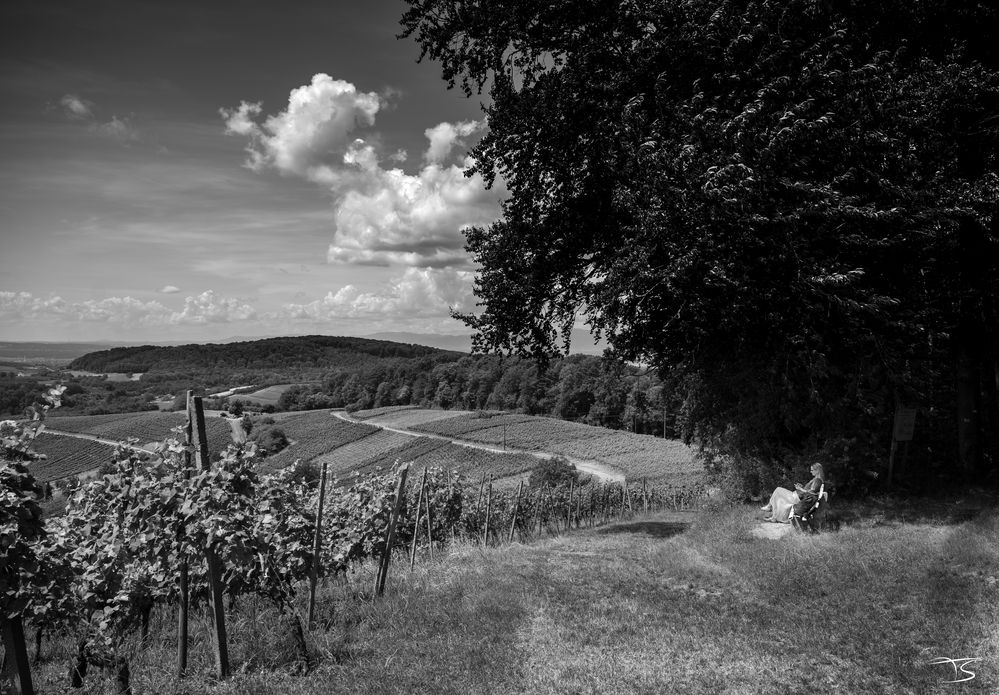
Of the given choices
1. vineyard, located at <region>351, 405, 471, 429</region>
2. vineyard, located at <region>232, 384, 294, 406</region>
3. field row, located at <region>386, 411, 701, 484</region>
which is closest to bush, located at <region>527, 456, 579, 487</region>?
field row, located at <region>386, 411, 701, 484</region>

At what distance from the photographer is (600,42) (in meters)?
13.0

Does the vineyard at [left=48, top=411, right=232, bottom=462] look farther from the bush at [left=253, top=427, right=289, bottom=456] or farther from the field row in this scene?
the field row

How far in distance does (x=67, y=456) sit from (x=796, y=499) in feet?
344

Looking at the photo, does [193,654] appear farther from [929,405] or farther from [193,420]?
[929,405]

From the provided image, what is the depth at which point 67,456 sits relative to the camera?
92375mm

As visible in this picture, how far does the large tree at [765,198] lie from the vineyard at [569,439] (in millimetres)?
36937

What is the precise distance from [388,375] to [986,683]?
165 m

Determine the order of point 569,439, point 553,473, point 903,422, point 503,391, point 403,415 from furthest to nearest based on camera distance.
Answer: point 503,391 < point 403,415 < point 569,439 < point 553,473 < point 903,422

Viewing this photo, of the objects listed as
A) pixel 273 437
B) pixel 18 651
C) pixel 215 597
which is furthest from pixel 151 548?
pixel 273 437

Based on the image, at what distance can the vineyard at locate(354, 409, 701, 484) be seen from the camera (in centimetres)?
6628

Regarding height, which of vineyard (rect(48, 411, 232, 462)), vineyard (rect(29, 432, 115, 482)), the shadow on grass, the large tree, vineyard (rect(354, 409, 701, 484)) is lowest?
vineyard (rect(29, 432, 115, 482))

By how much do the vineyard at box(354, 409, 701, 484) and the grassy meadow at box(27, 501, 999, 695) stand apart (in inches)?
1599

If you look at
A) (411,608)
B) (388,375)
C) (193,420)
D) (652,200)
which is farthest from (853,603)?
(388,375)

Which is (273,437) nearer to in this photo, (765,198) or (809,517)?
(809,517)
